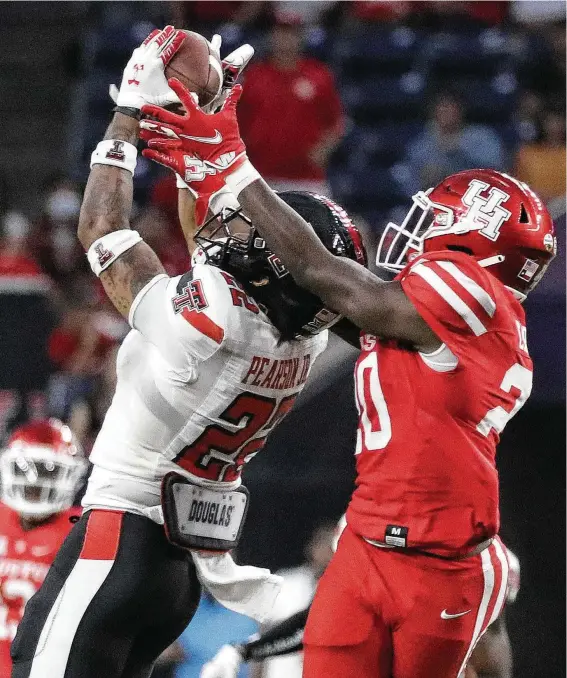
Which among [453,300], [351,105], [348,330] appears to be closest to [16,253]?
[351,105]

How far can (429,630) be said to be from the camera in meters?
3.03

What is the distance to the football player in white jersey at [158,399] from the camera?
10.2ft

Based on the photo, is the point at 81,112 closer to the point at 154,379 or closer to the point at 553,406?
the point at 553,406

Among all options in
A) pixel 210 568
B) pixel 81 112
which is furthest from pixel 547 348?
pixel 81 112

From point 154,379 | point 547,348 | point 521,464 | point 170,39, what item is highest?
point 170,39

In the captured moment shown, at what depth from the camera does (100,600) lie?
3152mm

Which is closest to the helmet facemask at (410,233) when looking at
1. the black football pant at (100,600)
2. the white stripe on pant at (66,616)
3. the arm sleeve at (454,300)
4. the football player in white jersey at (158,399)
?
the football player in white jersey at (158,399)

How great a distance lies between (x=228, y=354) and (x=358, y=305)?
15.6 inches

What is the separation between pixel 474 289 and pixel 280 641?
4.11ft

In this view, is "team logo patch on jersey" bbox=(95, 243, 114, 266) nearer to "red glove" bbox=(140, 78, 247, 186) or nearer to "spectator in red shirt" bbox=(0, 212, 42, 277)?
"red glove" bbox=(140, 78, 247, 186)

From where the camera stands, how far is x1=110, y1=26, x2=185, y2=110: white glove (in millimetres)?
3221

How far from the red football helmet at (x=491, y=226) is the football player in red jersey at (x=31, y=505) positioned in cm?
196

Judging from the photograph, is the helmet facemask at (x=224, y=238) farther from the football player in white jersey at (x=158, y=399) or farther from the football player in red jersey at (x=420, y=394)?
the football player in red jersey at (x=420, y=394)

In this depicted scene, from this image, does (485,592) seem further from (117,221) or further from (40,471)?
(40,471)
